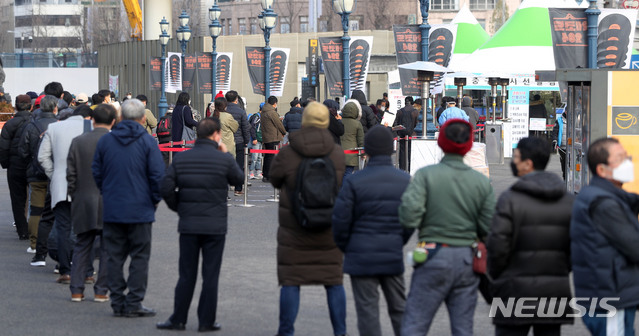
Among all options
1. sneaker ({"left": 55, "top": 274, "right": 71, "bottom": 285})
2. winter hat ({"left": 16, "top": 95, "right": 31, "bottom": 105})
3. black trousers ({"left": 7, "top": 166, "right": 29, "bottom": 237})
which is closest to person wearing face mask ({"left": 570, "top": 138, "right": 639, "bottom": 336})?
sneaker ({"left": 55, "top": 274, "right": 71, "bottom": 285})

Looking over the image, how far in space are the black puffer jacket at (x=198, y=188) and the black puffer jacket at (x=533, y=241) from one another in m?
2.86

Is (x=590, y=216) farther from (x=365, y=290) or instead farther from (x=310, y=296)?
(x=310, y=296)

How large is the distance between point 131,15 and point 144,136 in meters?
64.5

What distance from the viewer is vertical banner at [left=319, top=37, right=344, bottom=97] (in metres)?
26.6

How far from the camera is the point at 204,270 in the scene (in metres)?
8.72

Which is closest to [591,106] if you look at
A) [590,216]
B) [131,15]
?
[590,216]

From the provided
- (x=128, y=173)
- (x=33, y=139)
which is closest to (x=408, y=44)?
(x=33, y=139)

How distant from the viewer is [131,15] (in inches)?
2847

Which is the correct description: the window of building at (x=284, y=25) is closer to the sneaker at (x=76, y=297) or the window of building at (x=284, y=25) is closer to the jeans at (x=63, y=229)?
the jeans at (x=63, y=229)

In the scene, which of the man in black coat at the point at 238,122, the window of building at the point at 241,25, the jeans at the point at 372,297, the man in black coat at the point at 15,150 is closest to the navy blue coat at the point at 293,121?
the man in black coat at the point at 238,122

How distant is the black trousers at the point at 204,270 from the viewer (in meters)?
8.66

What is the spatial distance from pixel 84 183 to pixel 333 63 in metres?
17.1

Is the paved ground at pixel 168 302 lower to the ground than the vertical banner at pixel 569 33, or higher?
lower

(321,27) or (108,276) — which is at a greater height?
(321,27)
